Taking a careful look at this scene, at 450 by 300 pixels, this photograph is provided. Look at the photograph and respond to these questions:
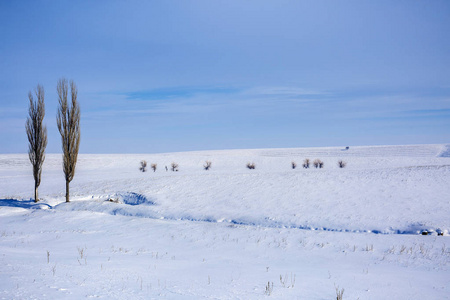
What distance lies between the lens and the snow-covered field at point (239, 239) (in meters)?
5.89

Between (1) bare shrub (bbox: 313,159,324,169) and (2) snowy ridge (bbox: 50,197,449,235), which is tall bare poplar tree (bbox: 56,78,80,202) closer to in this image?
(2) snowy ridge (bbox: 50,197,449,235)

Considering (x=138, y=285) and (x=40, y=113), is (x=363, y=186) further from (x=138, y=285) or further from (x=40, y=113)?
(x=40, y=113)

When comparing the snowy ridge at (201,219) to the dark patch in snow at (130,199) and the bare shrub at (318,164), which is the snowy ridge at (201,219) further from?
the bare shrub at (318,164)

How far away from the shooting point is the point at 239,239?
1141cm

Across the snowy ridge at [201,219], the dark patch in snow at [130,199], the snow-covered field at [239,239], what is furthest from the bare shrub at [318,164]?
the snowy ridge at [201,219]

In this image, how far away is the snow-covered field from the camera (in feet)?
19.3

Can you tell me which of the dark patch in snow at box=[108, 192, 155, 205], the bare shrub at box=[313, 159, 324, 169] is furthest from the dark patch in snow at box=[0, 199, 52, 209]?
the bare shrub at box=[313, 159, 324, 169]

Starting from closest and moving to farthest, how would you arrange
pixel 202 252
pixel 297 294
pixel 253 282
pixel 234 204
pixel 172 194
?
pixel 297 294, pixel 253 282, pixel 202 252, pixel 234 204, pixel 172 194

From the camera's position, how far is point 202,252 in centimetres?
989

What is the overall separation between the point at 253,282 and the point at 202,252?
371 cm

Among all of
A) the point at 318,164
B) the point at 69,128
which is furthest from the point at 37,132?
the point at 318,164

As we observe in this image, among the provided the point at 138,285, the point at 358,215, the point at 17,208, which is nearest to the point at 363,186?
the point at 358,215

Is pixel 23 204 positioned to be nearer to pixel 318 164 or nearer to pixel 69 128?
pixel 69 128

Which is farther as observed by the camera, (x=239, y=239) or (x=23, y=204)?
(x=23, y=204)
